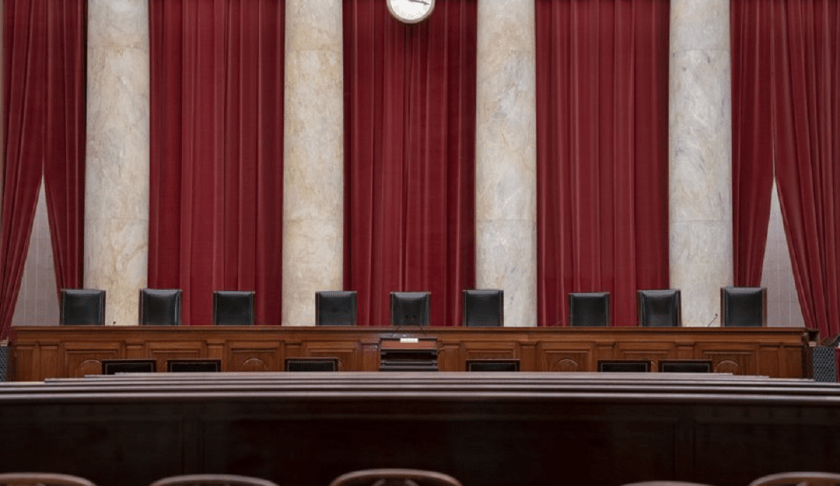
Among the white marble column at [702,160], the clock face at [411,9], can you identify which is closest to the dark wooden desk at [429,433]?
the white marble column at [702,160]

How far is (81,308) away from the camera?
29.6ft

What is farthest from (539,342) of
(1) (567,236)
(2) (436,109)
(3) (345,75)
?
(3) (345,75)

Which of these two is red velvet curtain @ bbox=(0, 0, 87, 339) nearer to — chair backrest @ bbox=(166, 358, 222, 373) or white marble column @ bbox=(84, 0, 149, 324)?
white marble column @ bbox=(84, 0, 149, 324)

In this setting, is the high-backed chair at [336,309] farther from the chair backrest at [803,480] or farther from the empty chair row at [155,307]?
the chair backrest at [803,480]

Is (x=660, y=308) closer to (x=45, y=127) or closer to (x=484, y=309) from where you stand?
(x=484, y=309)

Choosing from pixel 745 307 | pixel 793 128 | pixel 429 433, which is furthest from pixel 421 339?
pixel 793 128

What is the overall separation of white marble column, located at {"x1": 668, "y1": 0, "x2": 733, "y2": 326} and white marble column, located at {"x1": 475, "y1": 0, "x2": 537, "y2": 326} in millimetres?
1730

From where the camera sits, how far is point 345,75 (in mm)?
11352

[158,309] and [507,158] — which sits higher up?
[507,158]

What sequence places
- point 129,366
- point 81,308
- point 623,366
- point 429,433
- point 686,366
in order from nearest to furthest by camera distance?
point 429,433
point 129,366
point 623,366
point 686,366
point 81,308

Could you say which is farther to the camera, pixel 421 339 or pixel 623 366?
pixel 421 339

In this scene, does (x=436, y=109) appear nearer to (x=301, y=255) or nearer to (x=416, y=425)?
(x=301, y=255)

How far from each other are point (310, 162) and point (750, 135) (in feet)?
17.3

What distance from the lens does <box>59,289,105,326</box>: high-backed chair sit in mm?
8969
